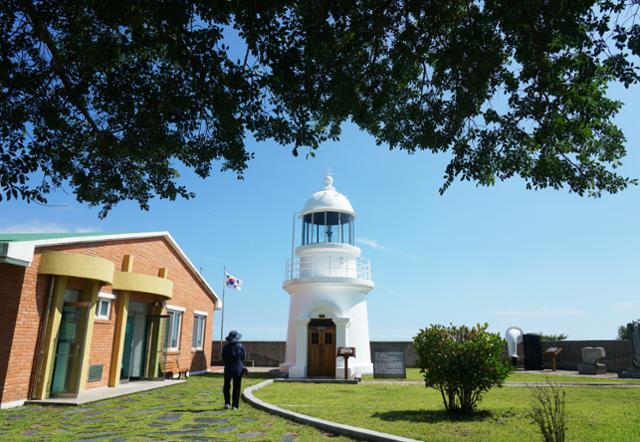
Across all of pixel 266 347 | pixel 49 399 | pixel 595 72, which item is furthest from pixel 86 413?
pixel 266 347

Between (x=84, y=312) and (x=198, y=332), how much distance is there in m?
10.2

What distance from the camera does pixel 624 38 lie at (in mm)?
6062

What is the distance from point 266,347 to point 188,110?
24419 millimetres

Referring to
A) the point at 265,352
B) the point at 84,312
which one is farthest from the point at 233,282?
the point at 84,312

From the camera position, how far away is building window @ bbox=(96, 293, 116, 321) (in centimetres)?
1401

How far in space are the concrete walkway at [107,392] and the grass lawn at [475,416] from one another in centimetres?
354

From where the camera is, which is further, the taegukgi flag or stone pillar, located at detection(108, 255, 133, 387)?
the taegukgi flag

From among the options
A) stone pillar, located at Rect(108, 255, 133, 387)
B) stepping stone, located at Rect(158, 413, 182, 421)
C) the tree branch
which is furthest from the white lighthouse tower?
the tree branch

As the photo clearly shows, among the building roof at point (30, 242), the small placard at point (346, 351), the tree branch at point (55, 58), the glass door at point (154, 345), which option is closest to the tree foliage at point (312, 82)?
the tree branch at point (55, 58)

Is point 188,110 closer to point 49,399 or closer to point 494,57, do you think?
point 494,57

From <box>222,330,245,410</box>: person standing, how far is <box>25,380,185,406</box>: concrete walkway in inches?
131

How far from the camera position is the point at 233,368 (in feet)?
35.0

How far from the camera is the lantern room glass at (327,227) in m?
22.0

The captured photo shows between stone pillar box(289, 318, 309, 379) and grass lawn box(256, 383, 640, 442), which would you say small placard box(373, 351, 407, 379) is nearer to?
stone pillar box(289, 318, 309, 379)
